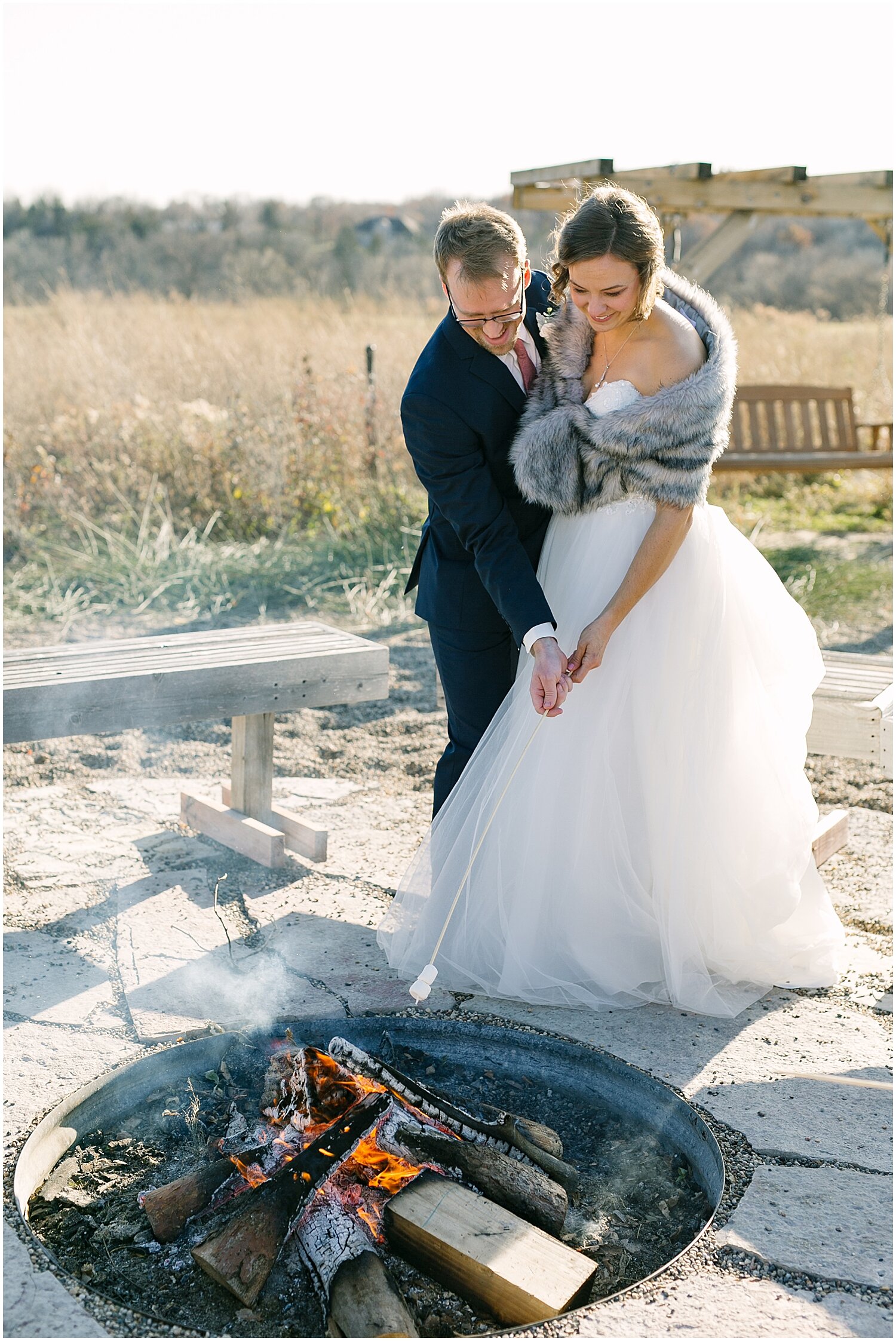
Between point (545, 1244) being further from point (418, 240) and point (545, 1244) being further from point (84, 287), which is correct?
point (418, 240)

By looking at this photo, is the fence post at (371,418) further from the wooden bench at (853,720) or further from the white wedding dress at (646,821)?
the white wedding dress at (646,821)

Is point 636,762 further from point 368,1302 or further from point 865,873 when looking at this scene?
point 368,1302

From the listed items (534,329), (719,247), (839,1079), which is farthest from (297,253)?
(839,1079)

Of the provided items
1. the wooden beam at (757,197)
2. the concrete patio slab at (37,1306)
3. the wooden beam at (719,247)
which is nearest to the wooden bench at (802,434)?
the wooden beam at (719,247)

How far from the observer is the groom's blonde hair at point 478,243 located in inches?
102

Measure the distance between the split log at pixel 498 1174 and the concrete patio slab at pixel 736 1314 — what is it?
0.24 metres

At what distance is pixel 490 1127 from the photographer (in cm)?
223

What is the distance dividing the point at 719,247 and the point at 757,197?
0.51 meters

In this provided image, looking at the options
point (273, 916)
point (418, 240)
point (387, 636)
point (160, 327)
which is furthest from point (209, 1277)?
point (418, 240)

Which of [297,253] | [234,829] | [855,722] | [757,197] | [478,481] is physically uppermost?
[297,253]

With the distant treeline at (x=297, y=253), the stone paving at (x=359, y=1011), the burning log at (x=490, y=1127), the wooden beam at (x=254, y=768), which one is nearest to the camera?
the stone paving at (x=359, y=1011)

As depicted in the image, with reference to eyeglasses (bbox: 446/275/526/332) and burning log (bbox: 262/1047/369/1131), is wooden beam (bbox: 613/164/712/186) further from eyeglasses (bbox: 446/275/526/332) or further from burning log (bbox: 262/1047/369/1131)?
burning log (bbox: 262/1047/369/1131)

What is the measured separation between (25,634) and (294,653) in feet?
9.80

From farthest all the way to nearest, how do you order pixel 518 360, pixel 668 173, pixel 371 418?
pixel 371 418 → pixel 668 173 → pixel 518 360
